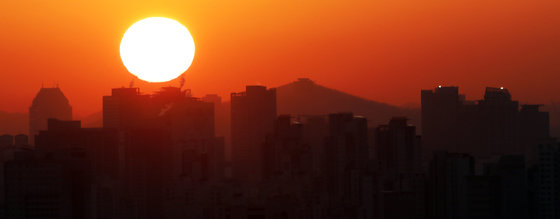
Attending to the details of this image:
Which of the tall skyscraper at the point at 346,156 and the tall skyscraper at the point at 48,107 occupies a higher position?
the tall skyscraper at the point at 48,107

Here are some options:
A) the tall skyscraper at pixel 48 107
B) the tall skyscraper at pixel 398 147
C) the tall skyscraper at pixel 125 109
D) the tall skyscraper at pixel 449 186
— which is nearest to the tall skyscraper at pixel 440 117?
the tall skyscraper at pixel 398 147

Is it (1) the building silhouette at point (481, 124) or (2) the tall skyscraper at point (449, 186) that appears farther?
(1) the building silhouette at point (481, 124)

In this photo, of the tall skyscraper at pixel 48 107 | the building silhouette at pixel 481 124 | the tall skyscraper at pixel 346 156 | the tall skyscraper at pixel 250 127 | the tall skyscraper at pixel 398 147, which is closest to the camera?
the tall skyscraper at pixel 346 156

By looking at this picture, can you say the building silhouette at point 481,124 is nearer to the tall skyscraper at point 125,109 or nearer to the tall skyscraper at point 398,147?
the tall skyscraper at point 398,147

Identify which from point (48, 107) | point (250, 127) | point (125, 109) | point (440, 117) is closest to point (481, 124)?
point (440, 117)

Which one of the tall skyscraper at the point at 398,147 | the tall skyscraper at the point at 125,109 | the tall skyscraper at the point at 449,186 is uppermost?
the tall skyscraper at the point at 125,109
